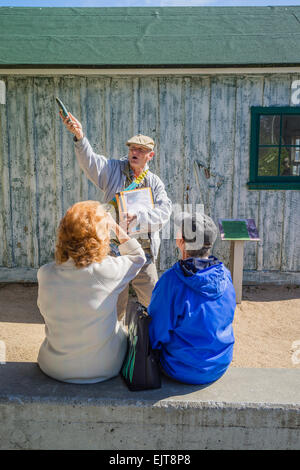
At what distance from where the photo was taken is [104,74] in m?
6.33

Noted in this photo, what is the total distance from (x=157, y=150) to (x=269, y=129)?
173cm

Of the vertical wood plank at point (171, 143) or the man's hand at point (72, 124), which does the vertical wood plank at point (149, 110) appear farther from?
the man's hand at point (72, 124)

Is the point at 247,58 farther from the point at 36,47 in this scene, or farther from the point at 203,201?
the point at 36,47

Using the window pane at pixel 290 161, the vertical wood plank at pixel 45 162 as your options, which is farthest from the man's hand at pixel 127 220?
the window pane at pixel 290 161

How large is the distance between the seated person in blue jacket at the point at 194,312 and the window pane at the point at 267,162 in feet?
14.7

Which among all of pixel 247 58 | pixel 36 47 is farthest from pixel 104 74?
pixel 247 58

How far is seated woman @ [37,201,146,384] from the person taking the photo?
7.53 feet

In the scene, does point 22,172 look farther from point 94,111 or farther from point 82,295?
point 82,295

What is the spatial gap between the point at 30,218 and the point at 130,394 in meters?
4.85

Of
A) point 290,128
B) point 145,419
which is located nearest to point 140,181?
point 145,419

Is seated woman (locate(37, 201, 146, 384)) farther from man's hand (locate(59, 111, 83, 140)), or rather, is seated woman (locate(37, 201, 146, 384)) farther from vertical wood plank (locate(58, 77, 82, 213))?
vertical wood plank (locate(58, 77, 82, 213))

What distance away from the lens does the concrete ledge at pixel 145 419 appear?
7.48 feet

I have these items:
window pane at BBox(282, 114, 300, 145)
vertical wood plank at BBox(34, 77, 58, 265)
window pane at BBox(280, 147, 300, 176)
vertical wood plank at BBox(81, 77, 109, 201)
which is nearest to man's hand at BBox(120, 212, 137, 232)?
vertical wood plank at BBox(81, 77, 109, 201)

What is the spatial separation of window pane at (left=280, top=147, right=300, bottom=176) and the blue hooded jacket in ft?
15.5
